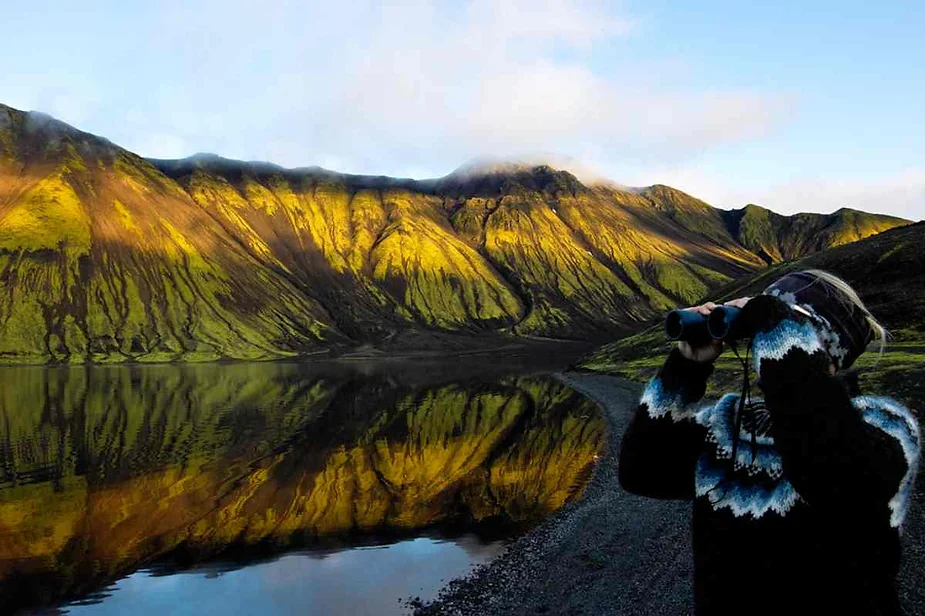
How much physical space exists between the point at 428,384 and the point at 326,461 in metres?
63.1

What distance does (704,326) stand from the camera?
4027 millimetres

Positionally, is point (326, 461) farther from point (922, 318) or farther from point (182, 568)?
point (922, 318)

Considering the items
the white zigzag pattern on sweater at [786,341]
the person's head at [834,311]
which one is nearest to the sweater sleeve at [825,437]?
the white zigzag pattern on sweater at [786,341]

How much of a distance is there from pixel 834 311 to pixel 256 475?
4555cm

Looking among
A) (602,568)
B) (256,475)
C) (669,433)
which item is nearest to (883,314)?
(602,568)

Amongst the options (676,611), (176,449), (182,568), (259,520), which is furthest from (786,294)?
(176,449)

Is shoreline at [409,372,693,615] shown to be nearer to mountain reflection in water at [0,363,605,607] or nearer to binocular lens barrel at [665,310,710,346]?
mountain reflection in water at [0,363,605,607]

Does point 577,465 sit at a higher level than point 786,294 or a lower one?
lower

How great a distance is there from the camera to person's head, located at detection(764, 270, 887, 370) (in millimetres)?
3535

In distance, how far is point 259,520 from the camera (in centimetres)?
3450

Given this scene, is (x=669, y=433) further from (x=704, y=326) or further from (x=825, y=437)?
(x=825, y=437)

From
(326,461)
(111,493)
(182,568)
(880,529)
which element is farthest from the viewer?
(326,461)

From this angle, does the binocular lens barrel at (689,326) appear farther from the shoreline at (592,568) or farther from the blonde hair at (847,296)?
the shoreline at (592,568)

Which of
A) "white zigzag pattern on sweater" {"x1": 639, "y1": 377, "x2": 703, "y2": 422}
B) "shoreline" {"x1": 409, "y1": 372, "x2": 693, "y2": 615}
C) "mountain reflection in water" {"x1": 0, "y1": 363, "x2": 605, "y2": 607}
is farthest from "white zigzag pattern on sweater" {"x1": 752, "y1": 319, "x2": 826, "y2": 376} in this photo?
"mountain reflection in water" {"x1": 0, "y1": 363, "x2": 605, "y2": 607}
